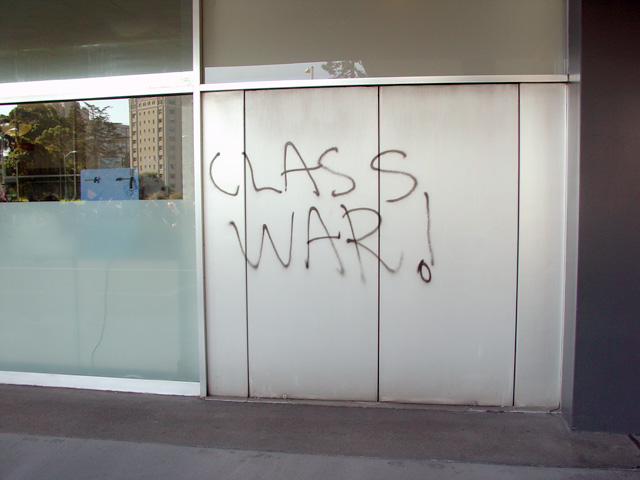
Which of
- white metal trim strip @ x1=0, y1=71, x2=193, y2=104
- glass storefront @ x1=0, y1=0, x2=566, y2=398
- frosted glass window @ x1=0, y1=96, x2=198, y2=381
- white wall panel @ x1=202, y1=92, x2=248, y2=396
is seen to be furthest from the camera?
frosted glass window @ x1=0, y1=96, x2=198, y2=381

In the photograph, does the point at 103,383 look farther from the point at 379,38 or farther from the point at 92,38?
the point at 379,38

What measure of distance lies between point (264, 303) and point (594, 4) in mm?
3374

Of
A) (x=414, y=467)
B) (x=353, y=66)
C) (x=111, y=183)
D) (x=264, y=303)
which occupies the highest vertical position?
→ (x=353, y=66)

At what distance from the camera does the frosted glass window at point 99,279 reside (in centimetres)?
429

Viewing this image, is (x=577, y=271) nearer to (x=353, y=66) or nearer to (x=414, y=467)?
(x=414, y=467)

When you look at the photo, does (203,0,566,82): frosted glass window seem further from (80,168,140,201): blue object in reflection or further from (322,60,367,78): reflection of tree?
(80,168,140,201): blue object in reflection

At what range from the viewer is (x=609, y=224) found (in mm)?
3395

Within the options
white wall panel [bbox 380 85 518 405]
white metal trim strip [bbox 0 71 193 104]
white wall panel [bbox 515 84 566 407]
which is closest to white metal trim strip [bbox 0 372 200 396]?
white wall panel [bbox 380 85 518 405]

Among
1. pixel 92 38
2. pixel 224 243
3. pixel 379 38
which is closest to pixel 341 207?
pixel 224 243

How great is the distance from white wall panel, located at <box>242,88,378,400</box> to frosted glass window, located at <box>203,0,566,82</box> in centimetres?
26

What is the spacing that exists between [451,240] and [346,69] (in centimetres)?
167

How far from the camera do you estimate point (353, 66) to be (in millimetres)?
3961

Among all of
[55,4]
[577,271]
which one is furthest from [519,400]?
[55,4]

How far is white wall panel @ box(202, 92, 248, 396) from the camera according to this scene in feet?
13.3
